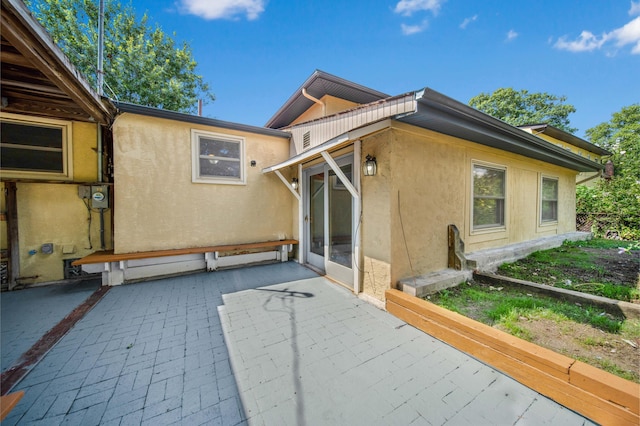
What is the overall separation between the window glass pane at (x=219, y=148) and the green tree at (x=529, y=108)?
25964 millimetres

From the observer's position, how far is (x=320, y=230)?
5.07 meters

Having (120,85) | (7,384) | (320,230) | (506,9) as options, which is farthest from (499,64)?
(120,85)

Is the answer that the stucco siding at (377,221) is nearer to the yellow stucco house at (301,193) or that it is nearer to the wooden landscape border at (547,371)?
the yellow stucco house at (301,193)

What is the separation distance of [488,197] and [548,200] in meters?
3.46

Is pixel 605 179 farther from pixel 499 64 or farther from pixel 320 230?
pixel 320 230

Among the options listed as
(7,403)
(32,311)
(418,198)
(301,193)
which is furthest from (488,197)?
(32,311)

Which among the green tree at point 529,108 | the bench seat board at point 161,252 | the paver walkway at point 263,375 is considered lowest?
the paver walkway at point 263,375

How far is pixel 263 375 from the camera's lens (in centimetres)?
201

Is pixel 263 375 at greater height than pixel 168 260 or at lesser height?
lesser

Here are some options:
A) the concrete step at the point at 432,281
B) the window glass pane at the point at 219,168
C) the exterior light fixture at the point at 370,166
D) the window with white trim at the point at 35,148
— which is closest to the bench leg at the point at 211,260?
the window glass pane at the point at 219,168

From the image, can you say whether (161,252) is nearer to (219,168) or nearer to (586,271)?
(219,168)

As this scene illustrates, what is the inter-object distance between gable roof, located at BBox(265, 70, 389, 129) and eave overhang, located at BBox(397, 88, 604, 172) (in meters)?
3.11

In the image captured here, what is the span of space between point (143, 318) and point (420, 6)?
921 centimetres

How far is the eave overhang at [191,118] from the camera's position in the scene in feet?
13.9
